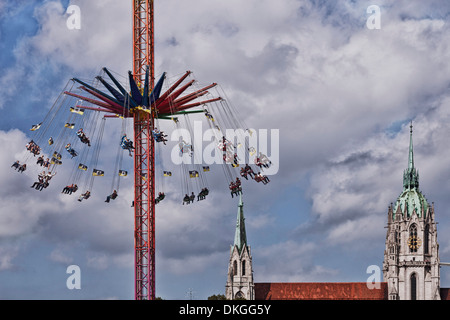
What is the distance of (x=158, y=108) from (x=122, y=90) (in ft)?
15.0

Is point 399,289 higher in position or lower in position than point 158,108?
lower

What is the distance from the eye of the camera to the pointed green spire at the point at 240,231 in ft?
527

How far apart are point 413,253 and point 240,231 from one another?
32887 mm

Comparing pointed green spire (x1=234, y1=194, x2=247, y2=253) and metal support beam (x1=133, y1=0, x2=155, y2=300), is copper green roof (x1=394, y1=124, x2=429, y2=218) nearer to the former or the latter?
pointed green spire (x1=234, y1=194, x2=247, y2=253)

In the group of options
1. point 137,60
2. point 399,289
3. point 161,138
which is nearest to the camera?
point 161,138

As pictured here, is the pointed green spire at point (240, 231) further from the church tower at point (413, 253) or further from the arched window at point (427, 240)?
the arched window at point (427, 240)

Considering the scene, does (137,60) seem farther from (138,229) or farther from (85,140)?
(138,229)

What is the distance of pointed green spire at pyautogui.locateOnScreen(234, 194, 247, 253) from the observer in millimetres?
160500

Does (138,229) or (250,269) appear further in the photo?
(250,269)

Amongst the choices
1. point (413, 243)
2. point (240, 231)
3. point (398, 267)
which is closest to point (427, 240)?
point (413, 243)

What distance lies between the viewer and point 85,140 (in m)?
76.4
